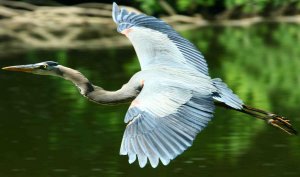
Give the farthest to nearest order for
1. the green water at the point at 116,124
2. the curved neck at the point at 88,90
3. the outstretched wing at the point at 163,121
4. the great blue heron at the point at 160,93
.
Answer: the green water at the point at 116,124 → the curved neck at the point at 88,90 → the great blue heron at the point at 160,93 → the outstretched wing at the point at 163,121

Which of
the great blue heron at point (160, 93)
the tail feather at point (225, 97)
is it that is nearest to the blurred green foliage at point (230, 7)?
the great blue heron at point (160, 93)

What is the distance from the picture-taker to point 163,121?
217 inches

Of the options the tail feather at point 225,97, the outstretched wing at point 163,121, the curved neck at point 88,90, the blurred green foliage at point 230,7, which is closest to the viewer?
the outstretched wing at point 163,121

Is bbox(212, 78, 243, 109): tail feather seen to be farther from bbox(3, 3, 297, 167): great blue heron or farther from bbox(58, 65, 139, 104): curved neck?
bbox(58, 65, 139, 104): curved neck

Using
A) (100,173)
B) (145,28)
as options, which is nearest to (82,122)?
(100,173)

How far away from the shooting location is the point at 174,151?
16.9 feet

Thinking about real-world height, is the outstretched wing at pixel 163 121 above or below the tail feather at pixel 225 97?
above

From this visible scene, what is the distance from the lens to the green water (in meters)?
9.34

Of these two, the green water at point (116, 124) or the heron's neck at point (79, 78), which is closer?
the heron's neck at point (79, 78)

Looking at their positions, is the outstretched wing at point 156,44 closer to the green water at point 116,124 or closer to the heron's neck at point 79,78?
the heron's neck at point 79,78

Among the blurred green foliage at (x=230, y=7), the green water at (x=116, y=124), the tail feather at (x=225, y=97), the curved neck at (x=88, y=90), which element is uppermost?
the tail feather at (x=225, y=97)

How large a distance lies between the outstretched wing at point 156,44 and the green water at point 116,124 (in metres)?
2.29

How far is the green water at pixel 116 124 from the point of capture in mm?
9344

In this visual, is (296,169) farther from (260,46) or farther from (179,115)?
(260,46)
